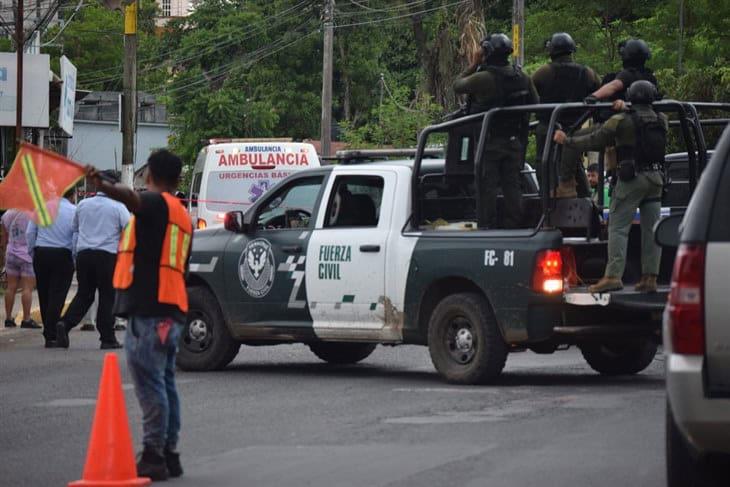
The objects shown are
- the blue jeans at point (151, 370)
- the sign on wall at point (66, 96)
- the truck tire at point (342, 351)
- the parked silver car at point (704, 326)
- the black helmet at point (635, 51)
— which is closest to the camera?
the parked silver car at point (704, 326)

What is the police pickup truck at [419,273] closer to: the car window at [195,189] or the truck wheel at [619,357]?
the truck wheel at [619,357]

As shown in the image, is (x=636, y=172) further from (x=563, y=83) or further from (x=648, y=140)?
(x=563, y=83)

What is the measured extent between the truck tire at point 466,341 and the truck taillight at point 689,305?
6.32 m

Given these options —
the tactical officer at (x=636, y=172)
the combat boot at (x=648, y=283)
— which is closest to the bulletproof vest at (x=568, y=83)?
the tactical officer at (x=636, y=172)

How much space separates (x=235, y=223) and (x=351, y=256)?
50.4 inches

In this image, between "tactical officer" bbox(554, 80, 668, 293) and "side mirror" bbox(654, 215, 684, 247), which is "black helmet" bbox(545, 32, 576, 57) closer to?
"tactical officer" bbox(554, 80, 668, 293)

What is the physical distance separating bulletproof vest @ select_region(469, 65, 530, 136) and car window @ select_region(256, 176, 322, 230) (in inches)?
67.5

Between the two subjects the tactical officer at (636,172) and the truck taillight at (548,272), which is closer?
the truck taillight at (548,272)

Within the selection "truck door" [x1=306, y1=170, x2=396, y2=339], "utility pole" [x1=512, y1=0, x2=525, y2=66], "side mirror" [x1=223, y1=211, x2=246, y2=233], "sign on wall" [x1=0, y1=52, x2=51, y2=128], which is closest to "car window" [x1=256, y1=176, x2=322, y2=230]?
"side mirror" [x1=223, y1=211, x2=246, y2=233]

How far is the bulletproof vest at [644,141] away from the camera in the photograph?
505 inches

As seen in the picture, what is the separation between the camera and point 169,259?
8.76 meters

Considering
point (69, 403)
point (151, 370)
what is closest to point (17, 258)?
point (69, 403)

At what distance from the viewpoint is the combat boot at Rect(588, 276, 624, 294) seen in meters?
12.6

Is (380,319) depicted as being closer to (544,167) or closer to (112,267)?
(544,167)
